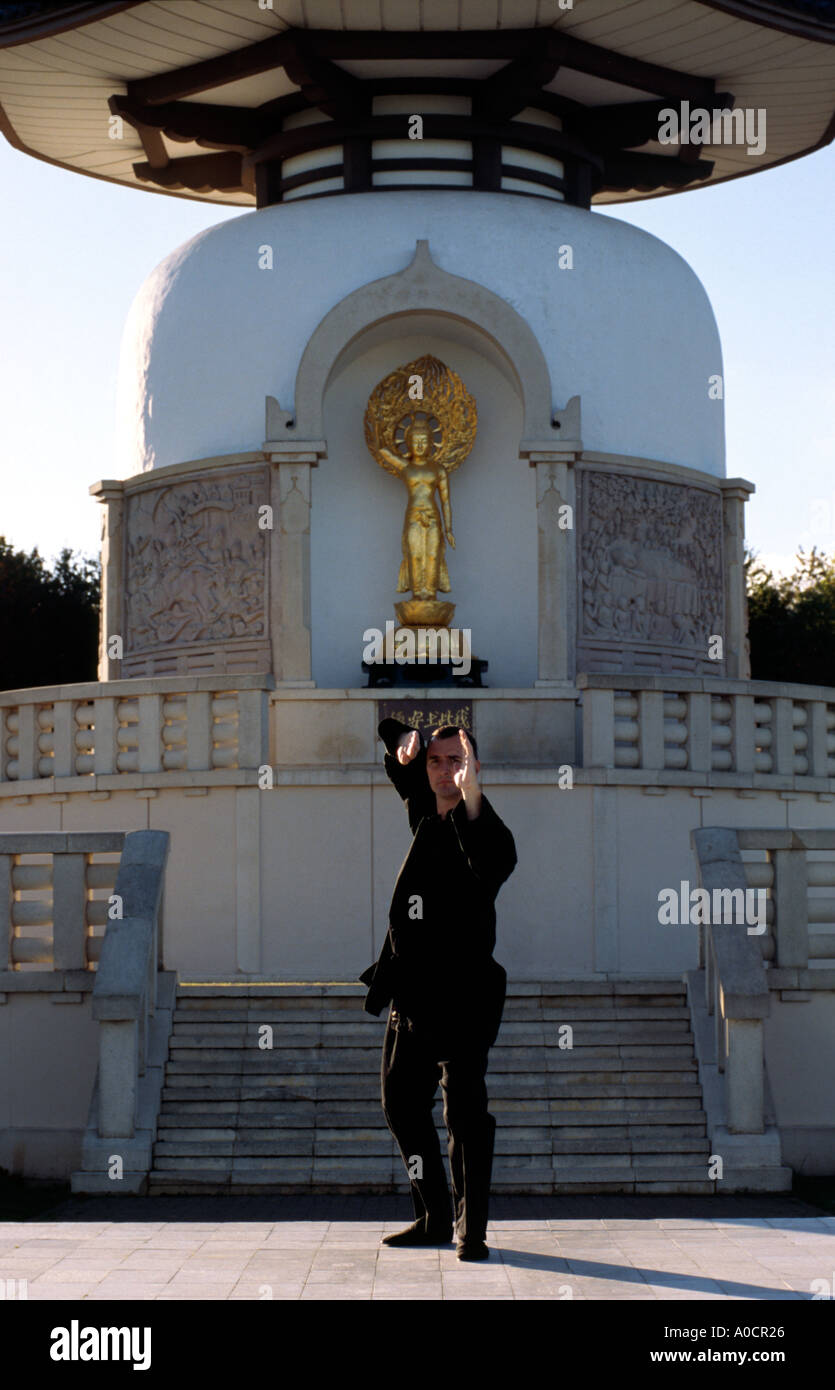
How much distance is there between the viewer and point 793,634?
114 ft

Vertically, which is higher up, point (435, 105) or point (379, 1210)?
point (435, 105)

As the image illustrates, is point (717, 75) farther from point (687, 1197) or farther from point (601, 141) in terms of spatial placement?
point (687, 1197)

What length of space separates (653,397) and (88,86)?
7.71 metres

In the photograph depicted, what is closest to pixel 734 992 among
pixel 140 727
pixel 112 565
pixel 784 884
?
pixel 784 884

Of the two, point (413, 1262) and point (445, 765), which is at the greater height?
point (445, 765)

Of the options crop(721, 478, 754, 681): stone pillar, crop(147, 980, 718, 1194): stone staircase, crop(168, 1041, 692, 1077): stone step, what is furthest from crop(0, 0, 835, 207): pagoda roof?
crop(168, 1041, 692, 1077): stone step

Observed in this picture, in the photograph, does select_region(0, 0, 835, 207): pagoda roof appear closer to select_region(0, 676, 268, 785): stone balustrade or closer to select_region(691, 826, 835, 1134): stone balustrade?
select_region(0, 676, 268, 785): stone balustrade

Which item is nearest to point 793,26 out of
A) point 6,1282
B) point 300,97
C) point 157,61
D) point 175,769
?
point 300,97

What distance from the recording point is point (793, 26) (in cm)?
1991

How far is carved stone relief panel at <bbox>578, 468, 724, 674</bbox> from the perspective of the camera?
1953 cm

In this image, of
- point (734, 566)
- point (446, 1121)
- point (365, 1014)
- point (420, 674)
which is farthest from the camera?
point (734, 566)

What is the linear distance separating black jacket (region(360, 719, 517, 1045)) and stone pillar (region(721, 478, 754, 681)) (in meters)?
13.8

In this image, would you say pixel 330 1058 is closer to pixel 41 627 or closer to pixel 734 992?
pixel 734 992

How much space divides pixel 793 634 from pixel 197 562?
57.9 ft
